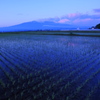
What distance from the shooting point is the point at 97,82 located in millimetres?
5730

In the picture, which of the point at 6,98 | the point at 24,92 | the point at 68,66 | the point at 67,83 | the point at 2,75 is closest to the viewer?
the point at 6,98

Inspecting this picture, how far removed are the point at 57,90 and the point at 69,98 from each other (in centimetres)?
65

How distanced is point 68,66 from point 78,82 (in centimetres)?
220

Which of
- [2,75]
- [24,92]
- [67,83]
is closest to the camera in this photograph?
[24,92]

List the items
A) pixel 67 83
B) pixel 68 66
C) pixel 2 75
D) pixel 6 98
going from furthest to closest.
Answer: pixel 68 66 → pixel 2 75 → pixel 67 83 → pixel 6 98

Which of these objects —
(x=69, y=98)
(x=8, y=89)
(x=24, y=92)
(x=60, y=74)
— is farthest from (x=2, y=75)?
(x=69, y=98)

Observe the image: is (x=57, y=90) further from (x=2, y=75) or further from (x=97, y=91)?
(x=2, y=75)

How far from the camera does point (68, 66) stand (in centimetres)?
788

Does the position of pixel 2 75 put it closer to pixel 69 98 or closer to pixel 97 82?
pixel 69 98

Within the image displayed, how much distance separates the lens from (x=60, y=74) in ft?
21.7

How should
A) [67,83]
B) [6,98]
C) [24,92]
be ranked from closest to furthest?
[6,98] < [24,92] < [67,83]

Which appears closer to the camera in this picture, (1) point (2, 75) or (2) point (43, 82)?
(2) point (43, 82)

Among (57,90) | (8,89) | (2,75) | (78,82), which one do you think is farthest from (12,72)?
(78,82)

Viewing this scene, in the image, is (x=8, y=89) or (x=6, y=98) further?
(x=8, y=89)
